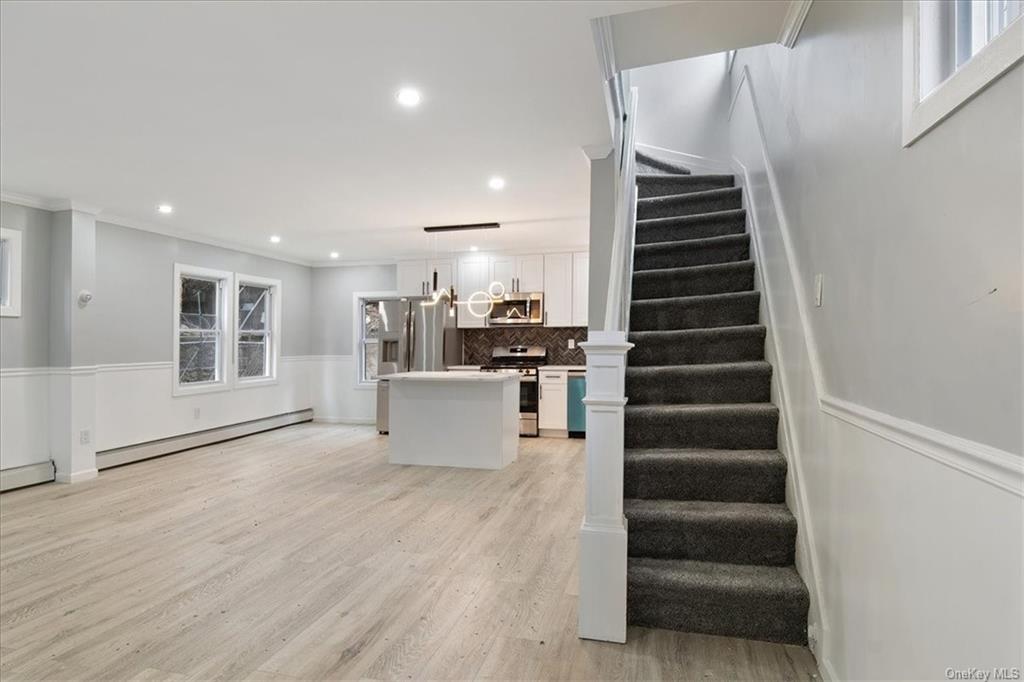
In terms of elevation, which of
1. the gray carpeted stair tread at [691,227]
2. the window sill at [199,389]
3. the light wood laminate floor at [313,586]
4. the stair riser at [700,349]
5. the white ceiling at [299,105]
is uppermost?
the white ceiling at [299,105]

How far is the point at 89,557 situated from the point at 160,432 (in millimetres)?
3018

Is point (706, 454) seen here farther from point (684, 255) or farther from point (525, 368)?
point (525, 368)

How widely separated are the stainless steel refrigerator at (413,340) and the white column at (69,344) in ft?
10.6

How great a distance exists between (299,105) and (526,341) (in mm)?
4938

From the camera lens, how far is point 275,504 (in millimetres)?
3896

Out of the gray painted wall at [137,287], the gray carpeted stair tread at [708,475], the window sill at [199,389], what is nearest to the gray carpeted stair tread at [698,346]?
Answer: the gray carpeted stair tread at [708,475]

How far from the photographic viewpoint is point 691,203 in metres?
4.08

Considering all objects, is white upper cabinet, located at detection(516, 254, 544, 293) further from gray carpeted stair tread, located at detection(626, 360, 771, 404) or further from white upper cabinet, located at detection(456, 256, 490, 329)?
gray carpeted stair tread, located at detection(626, 360, 771, 404)

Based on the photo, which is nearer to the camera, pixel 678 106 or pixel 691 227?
pixel 691 227

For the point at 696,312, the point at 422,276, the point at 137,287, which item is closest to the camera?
the point at 696,312

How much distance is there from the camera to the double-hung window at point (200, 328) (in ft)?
19.4

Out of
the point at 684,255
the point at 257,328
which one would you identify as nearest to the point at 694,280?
the point at 684,255

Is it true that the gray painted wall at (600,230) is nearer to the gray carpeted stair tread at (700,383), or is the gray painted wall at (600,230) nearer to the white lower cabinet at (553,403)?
the gray carpeted stair tread at (700,383)

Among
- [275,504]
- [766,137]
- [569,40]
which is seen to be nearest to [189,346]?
[275,504]
